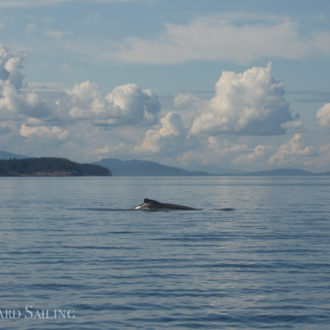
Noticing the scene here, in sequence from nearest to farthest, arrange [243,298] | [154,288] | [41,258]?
[243,298] → [154,288] → [41,258]

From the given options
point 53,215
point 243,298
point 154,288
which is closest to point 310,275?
point 243,298

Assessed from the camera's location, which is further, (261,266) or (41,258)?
(41,258)

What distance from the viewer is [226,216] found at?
2251 inches

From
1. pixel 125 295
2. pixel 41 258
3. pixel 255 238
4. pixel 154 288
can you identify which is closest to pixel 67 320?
pixel 125 295

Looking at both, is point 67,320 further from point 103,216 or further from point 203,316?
point 103,216

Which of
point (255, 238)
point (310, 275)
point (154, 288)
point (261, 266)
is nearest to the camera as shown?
point (154, 288)

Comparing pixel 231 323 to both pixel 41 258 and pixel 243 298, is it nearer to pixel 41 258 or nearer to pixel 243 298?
pixel 243 298

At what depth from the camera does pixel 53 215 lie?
58.7m

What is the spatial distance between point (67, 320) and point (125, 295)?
12.1ft

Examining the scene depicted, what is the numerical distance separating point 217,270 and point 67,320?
33.3 ft

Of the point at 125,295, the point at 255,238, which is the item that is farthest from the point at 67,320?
the point at 255,238

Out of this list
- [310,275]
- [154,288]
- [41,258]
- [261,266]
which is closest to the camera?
[154,288]

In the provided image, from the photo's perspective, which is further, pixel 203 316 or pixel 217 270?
pixel 217 270

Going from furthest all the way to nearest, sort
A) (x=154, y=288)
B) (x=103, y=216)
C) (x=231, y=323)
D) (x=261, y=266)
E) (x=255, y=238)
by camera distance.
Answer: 1. (x=103, y=216)
2. (x=255, y=238)
3. (x=261, y=266)
4. (x=154, y=288)
5. (x=231, y=323)
